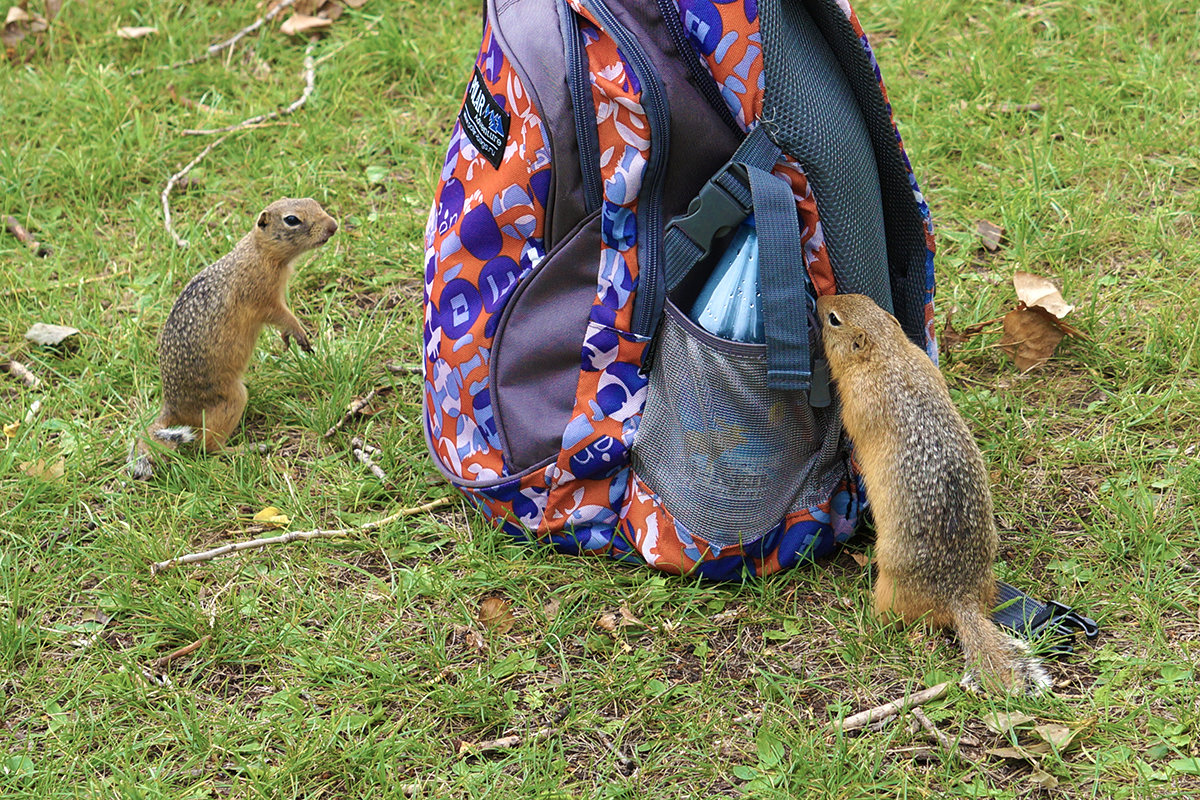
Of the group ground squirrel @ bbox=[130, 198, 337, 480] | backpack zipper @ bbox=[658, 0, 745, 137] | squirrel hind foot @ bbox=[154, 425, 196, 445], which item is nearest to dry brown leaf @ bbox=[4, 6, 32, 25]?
ground squirrel @ bbox=[130, 198, 337, 480]

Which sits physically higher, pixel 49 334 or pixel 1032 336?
pixel 1032 336

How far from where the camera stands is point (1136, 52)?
4742 millimetres

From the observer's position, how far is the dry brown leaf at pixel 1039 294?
141 inches

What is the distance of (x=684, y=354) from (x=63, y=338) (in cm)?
261

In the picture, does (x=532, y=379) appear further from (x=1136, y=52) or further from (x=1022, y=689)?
(x=1136, y=52)

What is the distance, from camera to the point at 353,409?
12.2ft

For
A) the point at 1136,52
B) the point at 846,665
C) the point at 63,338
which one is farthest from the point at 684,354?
the point at 1136,52

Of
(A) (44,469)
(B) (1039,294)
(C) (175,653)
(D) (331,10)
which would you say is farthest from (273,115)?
(B) (1039,294)

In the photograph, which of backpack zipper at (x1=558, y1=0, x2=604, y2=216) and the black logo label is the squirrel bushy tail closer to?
backpack zipper at (x1=558, y1=0, x2=604, y2=216)

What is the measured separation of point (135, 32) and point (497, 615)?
4132 millimetres

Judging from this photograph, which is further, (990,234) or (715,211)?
(990,234)

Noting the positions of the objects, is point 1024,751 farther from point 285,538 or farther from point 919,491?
point 285,538

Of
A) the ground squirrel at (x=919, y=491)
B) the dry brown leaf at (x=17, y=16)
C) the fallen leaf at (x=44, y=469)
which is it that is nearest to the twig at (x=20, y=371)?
the fallen leaf at (x=44, y=469)

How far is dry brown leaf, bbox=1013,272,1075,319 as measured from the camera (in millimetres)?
3590
